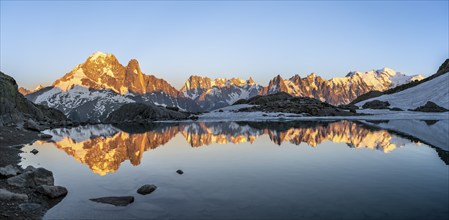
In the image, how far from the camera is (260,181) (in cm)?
2164

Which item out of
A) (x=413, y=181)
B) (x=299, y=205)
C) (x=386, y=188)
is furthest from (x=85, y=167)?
(x=413, y=181)

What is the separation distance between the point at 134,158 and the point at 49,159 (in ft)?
28.3

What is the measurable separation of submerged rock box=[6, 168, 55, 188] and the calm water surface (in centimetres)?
138

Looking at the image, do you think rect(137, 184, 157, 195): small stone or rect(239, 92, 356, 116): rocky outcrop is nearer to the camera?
rect(137, 184, 157, 195): small stone

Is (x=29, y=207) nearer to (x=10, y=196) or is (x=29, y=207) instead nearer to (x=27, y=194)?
(x=10, y=196)

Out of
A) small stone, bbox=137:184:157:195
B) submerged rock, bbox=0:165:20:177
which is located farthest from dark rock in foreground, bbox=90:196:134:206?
submerged rock, bbox=0:165:20:177

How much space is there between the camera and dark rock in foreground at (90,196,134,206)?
1720 cm

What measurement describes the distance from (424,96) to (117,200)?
175 meters

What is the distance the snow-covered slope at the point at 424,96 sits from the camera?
14781 centimetres

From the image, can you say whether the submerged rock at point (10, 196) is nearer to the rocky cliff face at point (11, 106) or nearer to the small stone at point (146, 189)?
the small stone at point (146, 189)

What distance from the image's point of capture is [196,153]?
119 ft

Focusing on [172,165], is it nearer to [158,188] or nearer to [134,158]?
[134,158]

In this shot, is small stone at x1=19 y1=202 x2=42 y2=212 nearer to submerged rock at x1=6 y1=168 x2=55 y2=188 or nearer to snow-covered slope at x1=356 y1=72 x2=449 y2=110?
submerged rock at x1=6 y1=168 x2=55 y2=188

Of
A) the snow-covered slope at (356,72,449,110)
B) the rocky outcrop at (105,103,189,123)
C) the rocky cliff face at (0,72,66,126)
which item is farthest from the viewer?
the snow-covered slope at (356,72,449,110)
